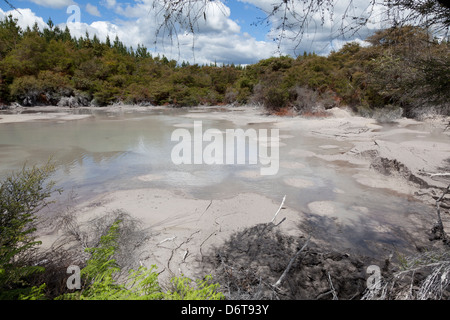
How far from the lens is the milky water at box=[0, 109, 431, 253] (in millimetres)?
5590

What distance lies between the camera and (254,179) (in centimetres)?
834

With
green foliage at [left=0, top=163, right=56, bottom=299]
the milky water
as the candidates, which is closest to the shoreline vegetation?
green foliage at [left=0, top=163, right=56, bottom=299]

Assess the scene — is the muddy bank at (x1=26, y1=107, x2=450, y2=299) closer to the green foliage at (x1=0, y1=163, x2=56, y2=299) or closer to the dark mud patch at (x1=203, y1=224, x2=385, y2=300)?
the dark mud patch at (x1=203, y1=224, x2=385, y2=300)

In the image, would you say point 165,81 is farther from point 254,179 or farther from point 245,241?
point 245,241

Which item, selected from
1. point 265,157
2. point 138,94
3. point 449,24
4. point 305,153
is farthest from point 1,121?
point 449,24

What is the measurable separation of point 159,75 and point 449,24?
169ft

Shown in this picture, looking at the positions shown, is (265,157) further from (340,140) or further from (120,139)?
(120,139)
